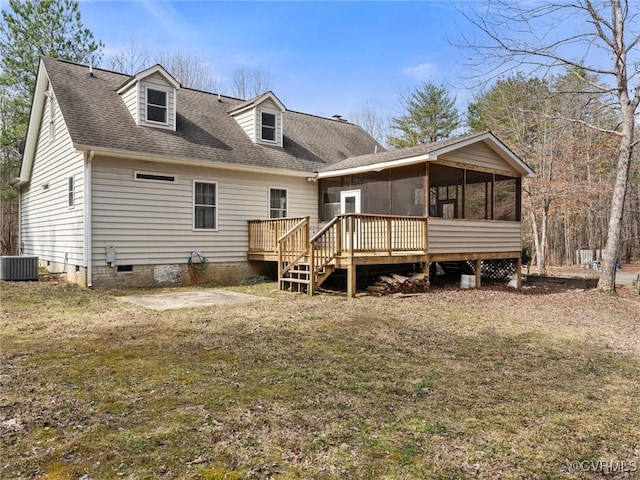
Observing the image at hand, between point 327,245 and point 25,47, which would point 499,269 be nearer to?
point 327,245

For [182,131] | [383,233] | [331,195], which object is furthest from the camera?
[331,195]

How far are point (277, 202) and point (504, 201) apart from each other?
6.78m

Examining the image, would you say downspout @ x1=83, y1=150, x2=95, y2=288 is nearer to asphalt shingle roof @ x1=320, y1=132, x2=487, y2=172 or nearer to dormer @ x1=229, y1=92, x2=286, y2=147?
dormer @ x1=229, y1=92, x2=286, y2=147

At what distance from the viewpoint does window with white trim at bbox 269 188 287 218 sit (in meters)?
13.0

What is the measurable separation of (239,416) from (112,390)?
48.7 inches

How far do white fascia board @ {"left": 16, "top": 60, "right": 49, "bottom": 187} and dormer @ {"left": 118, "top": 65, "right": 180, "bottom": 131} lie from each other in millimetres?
2550

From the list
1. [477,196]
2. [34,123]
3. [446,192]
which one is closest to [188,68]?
[34,123]

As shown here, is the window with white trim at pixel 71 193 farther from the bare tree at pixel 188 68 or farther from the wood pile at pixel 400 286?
the bare tree at pixel 188 68

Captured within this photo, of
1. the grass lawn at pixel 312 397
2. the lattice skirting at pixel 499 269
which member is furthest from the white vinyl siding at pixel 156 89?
the lattice skirting at pixel 499 269

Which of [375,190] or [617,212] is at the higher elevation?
[375,190]

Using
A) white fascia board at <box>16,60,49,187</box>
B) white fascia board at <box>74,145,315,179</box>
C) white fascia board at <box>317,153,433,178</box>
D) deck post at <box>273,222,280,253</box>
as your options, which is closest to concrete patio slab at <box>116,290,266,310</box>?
deck post at <box>273,222,280,253</box>

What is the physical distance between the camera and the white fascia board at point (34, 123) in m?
12.5

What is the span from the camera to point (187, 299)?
8641 mm

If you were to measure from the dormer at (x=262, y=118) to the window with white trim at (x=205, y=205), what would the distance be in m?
2.60
